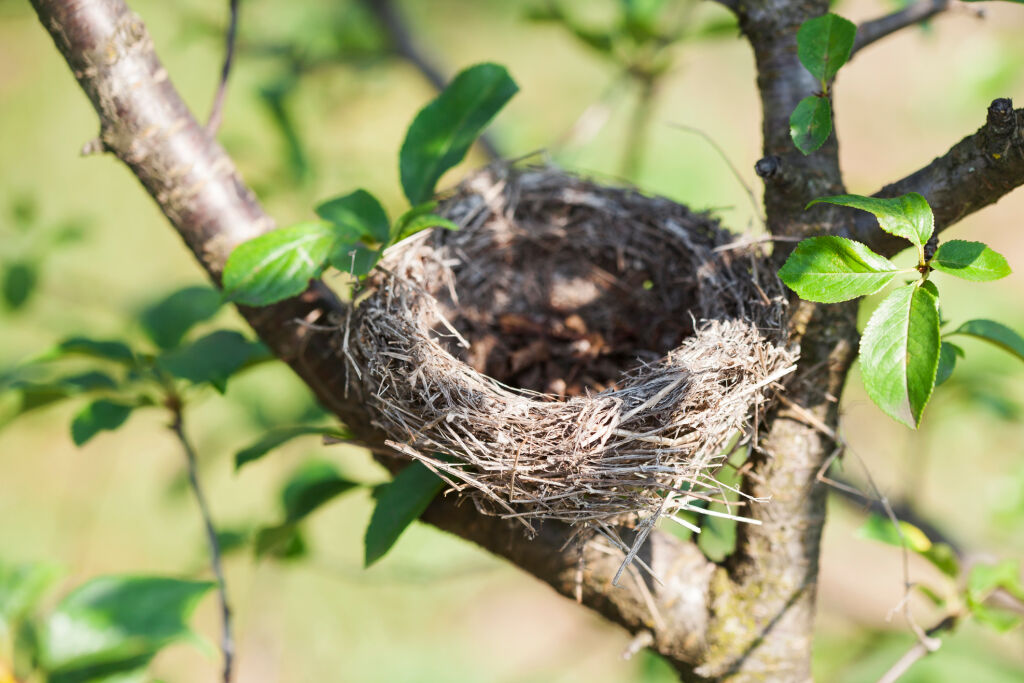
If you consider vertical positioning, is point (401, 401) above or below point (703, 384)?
above

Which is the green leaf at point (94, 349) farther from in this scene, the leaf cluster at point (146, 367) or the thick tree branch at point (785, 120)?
the thick tree branch at point (785, 120)

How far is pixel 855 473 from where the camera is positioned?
2145 mm

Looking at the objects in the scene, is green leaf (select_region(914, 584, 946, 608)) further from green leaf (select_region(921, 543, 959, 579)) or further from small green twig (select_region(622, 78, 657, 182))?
small green twig (select_region(622, 78, 657, 182))

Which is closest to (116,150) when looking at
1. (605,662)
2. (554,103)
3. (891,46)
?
(605,662)

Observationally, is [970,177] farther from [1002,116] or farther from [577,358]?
[577,358]

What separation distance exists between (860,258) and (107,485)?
3152 mm

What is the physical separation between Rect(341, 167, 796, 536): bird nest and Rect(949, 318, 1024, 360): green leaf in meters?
0.22

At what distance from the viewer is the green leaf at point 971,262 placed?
23.3 inches

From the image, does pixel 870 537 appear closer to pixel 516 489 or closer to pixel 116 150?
pixel 516 489

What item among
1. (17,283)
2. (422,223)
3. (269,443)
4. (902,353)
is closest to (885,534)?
(902,353)

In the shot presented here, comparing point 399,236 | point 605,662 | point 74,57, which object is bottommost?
point 605,662

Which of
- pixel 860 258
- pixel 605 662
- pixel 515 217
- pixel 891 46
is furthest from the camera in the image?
pixel 891 46

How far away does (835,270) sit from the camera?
63cm

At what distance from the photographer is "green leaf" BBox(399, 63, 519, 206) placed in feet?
3.08
